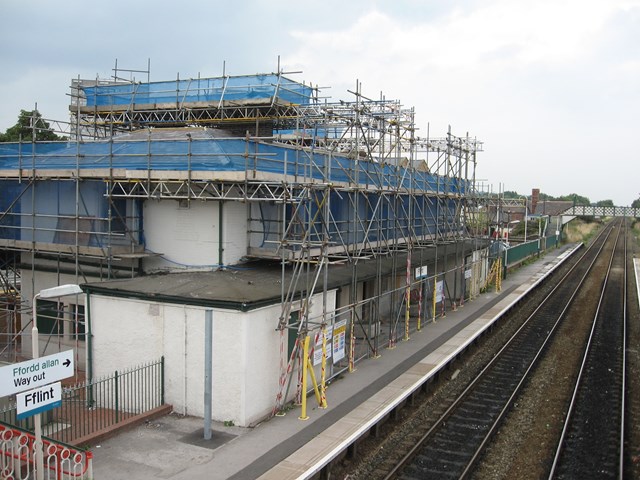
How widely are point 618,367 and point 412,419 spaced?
8.75 metres

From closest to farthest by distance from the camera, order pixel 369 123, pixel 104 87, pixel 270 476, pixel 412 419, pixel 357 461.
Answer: pixel 270 476, pixel 357 461, pixel 412 419, pixel 369 123, pixel 104 87

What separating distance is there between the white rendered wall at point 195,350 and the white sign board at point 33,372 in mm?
3881

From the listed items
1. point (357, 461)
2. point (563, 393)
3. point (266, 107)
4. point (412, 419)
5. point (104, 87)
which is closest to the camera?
point (357, 461)

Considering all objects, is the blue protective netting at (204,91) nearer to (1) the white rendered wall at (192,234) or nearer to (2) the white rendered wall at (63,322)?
(1) the white rendered wall at (192,234)

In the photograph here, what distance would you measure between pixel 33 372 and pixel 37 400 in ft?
1.39

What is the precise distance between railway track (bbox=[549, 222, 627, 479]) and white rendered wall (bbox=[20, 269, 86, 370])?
477 inches

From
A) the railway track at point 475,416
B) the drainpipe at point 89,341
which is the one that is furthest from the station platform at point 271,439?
the drainpipe at point 89,341

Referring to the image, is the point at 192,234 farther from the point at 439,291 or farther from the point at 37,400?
the point at 439,291

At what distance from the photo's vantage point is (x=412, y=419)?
45.3 ft

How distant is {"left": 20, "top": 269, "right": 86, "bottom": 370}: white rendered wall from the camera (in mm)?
16547

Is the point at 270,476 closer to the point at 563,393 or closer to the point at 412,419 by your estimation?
the point at 412,419

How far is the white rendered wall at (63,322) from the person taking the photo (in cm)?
1655

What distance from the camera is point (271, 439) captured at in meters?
11.7

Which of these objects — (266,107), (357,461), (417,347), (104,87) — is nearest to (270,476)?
(357,461)
